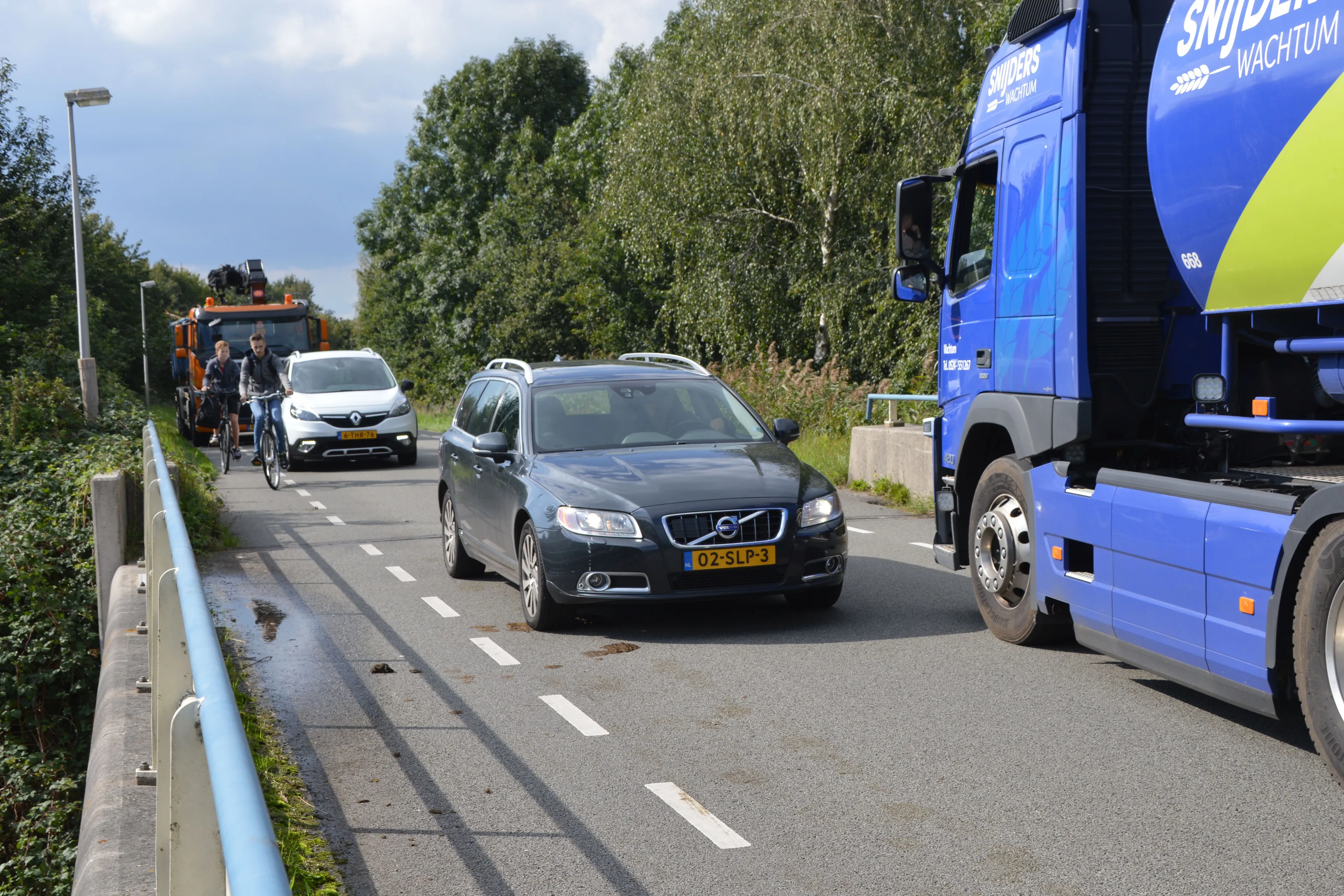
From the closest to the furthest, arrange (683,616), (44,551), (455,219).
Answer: (683,616)
(44,551)
(455,219)

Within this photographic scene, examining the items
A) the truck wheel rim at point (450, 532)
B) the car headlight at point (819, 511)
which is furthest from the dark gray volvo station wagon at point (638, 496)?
the truck wheel rim at point (450, 532)

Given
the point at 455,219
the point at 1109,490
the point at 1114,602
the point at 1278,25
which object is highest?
the point at 455,219

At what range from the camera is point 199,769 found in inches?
104

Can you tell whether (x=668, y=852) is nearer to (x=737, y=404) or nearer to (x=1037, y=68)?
(x=1037, y=68)

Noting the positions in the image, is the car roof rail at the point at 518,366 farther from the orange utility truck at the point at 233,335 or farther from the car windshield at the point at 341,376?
the orange utility truck at the point at 233,335

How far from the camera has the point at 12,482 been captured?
13.6 m

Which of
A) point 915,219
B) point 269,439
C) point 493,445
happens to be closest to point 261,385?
point 269,439

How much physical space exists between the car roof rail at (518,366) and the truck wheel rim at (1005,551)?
348 cm

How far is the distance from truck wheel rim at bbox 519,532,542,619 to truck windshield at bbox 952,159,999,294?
3051mm

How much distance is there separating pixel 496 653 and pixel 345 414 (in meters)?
13.9

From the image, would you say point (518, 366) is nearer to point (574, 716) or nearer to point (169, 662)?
point (574, 716)

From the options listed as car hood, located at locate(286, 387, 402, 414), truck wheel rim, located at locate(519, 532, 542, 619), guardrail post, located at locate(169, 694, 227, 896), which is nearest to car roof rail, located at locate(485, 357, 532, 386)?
truck wheel rim, located at locate(519, 532, 542, 619)

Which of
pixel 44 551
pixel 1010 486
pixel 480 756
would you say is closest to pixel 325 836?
pixel 480 756

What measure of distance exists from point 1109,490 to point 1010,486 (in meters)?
1.10
